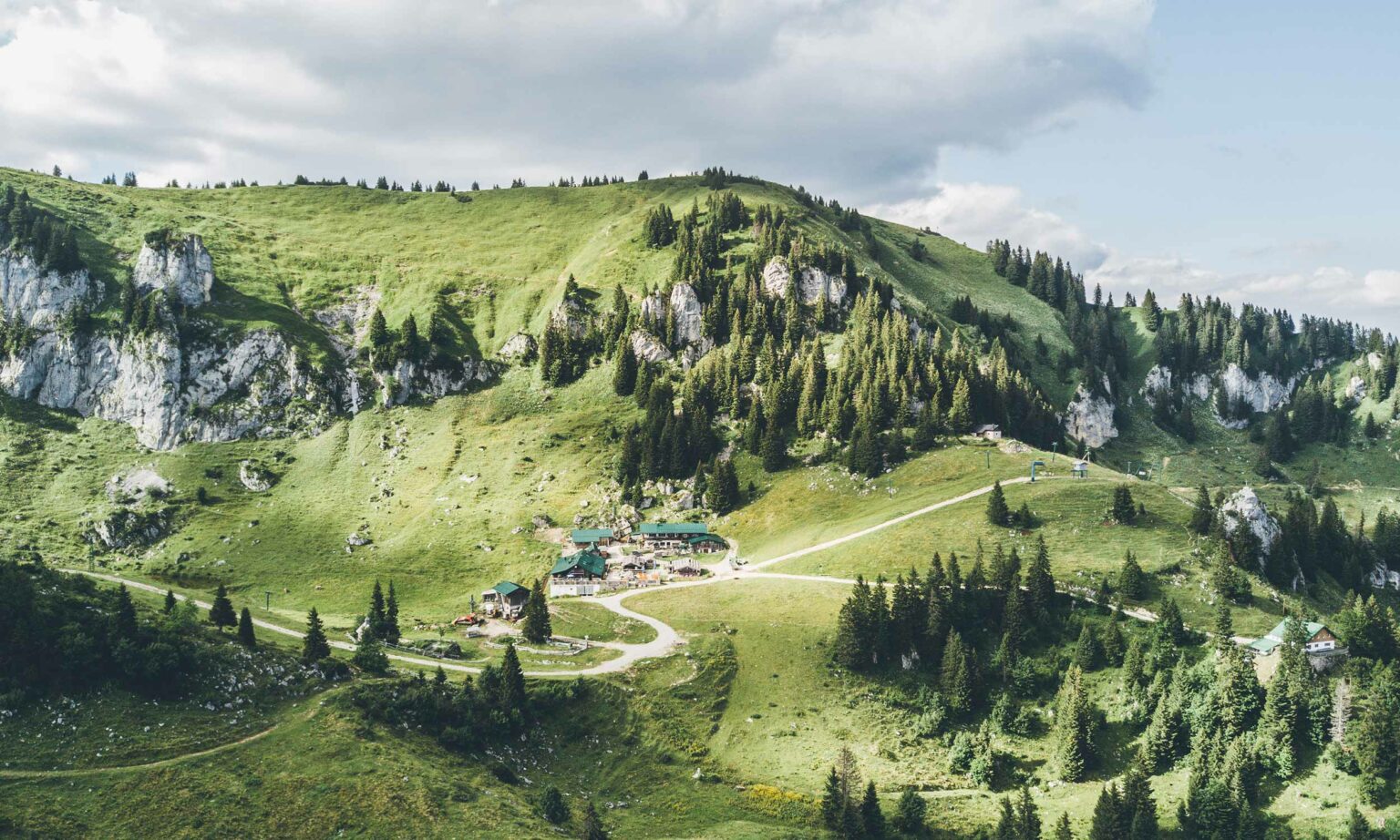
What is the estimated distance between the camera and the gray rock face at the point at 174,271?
7441 inches

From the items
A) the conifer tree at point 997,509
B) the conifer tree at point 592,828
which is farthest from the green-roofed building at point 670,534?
the conifer tree at point 592,828

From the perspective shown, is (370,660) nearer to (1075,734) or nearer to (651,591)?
(651,591)

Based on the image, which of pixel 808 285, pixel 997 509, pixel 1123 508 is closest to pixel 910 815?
pixel 997 509

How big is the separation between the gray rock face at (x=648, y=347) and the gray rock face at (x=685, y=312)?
4.39 m

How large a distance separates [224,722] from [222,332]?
13884 centimetres

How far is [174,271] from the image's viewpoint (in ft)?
622

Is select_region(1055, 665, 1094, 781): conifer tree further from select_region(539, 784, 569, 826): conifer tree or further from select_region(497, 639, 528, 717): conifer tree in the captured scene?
select_region(497, 639, 528, 717): conifer tree

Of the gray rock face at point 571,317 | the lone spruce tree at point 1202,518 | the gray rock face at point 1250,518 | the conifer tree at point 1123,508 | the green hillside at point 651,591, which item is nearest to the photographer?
the green hillside at point 651,591

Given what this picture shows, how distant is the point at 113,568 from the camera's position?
5231 inches

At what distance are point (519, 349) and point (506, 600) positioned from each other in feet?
312

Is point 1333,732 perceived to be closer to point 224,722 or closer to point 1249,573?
point 1249,573

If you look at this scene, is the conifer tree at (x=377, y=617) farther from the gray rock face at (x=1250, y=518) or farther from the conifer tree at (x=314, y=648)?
the gray rock face at (x=1250, y=518)

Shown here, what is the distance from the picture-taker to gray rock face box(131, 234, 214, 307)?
189 metres

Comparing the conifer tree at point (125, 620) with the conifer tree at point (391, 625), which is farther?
the conifer tree at point (391, 625)
